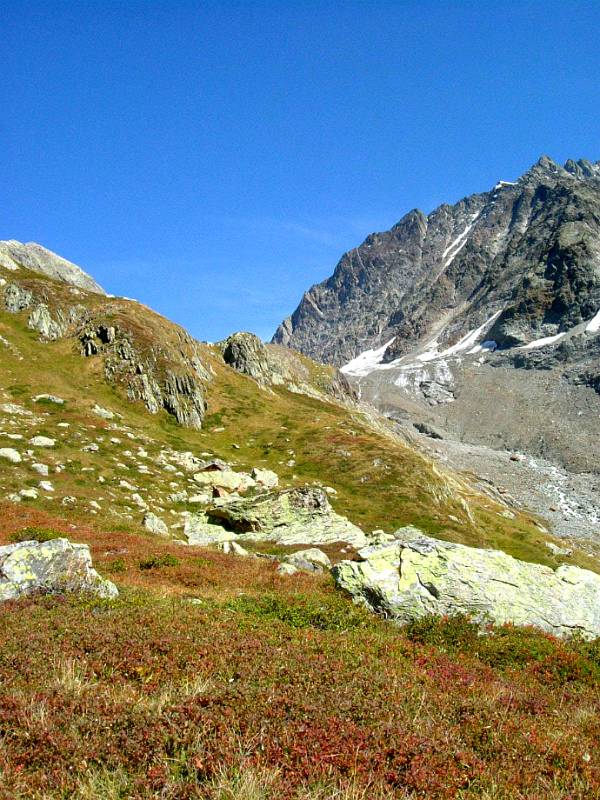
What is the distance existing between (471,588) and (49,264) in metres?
144

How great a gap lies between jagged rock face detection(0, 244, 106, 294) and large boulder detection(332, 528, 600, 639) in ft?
393

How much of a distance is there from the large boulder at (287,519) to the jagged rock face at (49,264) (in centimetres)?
10032

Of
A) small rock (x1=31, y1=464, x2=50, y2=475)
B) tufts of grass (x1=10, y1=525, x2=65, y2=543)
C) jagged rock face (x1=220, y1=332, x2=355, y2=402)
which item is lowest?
small rock (x1=31, y1=464, x2=50, y2=475)

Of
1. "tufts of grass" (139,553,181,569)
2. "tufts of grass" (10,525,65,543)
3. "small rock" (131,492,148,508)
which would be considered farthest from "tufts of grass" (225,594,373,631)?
"small rock" (131,492,148,508)

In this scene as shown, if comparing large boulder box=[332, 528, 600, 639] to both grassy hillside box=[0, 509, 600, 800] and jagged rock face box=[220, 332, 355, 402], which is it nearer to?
grassy hillside box=[0, 509, 600, 800]

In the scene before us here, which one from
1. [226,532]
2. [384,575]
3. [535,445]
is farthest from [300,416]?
[535,445]

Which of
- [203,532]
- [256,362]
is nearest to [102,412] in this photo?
[203,532]

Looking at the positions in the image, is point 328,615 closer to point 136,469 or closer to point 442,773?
point 442,773

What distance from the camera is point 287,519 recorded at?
35.6 m

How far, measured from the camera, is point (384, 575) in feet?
49.5

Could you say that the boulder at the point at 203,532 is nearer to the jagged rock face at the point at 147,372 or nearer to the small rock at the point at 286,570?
the small rock at the point at 286,570

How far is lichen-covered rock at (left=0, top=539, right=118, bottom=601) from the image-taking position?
42.2ft

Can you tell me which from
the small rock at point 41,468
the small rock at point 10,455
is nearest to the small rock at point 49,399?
the small rock at point 10,455

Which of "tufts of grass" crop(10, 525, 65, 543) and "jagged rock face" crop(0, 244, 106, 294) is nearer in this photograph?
"tufts of grass" crop(10, 525, 65, 543)
